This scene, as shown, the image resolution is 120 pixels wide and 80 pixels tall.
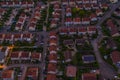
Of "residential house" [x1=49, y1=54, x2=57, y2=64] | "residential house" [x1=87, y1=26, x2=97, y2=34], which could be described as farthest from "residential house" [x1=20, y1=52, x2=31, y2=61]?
"residential house" [x1=87, y1=26, x2=97, y2=34]

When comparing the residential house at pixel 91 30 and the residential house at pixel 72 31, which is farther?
the residential house at pixel 72 31

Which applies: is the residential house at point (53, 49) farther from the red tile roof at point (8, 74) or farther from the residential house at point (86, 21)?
the residential house at point (86, 21)

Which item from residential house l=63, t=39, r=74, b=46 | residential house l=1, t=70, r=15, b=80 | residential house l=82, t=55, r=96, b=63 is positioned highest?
residential house l=63, t=39, r=74, b=46

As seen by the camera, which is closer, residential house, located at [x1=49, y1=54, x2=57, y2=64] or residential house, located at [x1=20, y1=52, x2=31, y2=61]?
residential house, located at [x1=49, y1=54, x2=57, y2=64]

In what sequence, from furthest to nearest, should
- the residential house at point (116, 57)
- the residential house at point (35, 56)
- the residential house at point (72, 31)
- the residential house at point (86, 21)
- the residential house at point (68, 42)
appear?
the residential house at point (86, 21)
the residential house at point (72, 31)
the residential house at point (68, 42)
the residential house at point (35, 56)
the residential house at point (116, 57)

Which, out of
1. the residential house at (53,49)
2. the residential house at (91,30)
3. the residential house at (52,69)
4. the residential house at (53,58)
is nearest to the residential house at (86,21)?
the residential house at (91,30)

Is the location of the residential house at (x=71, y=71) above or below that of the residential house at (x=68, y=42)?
below

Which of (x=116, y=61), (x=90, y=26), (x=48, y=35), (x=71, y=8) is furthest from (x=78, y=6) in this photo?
(x=116, y=61)

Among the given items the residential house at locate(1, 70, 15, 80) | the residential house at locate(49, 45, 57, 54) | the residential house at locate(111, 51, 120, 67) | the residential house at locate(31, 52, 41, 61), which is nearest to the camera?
the residential house at locate(1, 70, 15, 80)

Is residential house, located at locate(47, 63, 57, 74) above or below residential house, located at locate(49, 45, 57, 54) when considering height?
below

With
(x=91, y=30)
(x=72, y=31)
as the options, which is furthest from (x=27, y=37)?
(x=91, y=30)

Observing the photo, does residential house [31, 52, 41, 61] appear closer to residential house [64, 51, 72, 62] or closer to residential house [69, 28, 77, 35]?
residential house [64, 51, 72, 62]
